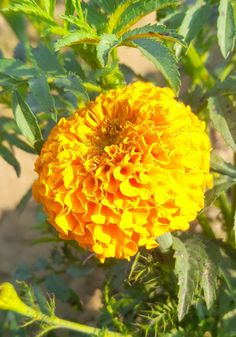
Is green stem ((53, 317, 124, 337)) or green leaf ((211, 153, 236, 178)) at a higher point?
green leaf ((211, 153, 236, 178))

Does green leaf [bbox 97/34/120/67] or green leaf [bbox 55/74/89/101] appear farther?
green leaf [bbox 55/74/89/101]

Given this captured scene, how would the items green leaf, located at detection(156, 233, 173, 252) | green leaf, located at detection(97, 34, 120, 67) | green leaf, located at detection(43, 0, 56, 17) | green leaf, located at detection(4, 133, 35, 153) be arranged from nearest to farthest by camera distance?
1. green leaf, located at detection(97, 34, 120, 67)
2. green leaf, located at detection(43, 0, 56, 17)
3. green leaf, located at detection(156, 233, 173, 252)
4. green leaf, located at detection(4, 133, 35, 153)

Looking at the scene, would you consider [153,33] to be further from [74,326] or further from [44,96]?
[74,326]

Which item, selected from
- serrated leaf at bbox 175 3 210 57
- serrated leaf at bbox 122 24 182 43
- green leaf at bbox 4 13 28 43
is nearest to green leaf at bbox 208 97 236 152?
serrated leaf at bbox 175 3 210 57

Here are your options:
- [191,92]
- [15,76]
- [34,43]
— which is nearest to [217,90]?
[191,92]

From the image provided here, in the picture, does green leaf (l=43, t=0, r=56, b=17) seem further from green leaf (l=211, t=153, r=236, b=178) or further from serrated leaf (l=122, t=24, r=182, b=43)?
green leaf (l=211, t=153, r=236, b=178)

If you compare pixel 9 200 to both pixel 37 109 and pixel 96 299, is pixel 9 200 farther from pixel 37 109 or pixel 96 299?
pixel 37 109
